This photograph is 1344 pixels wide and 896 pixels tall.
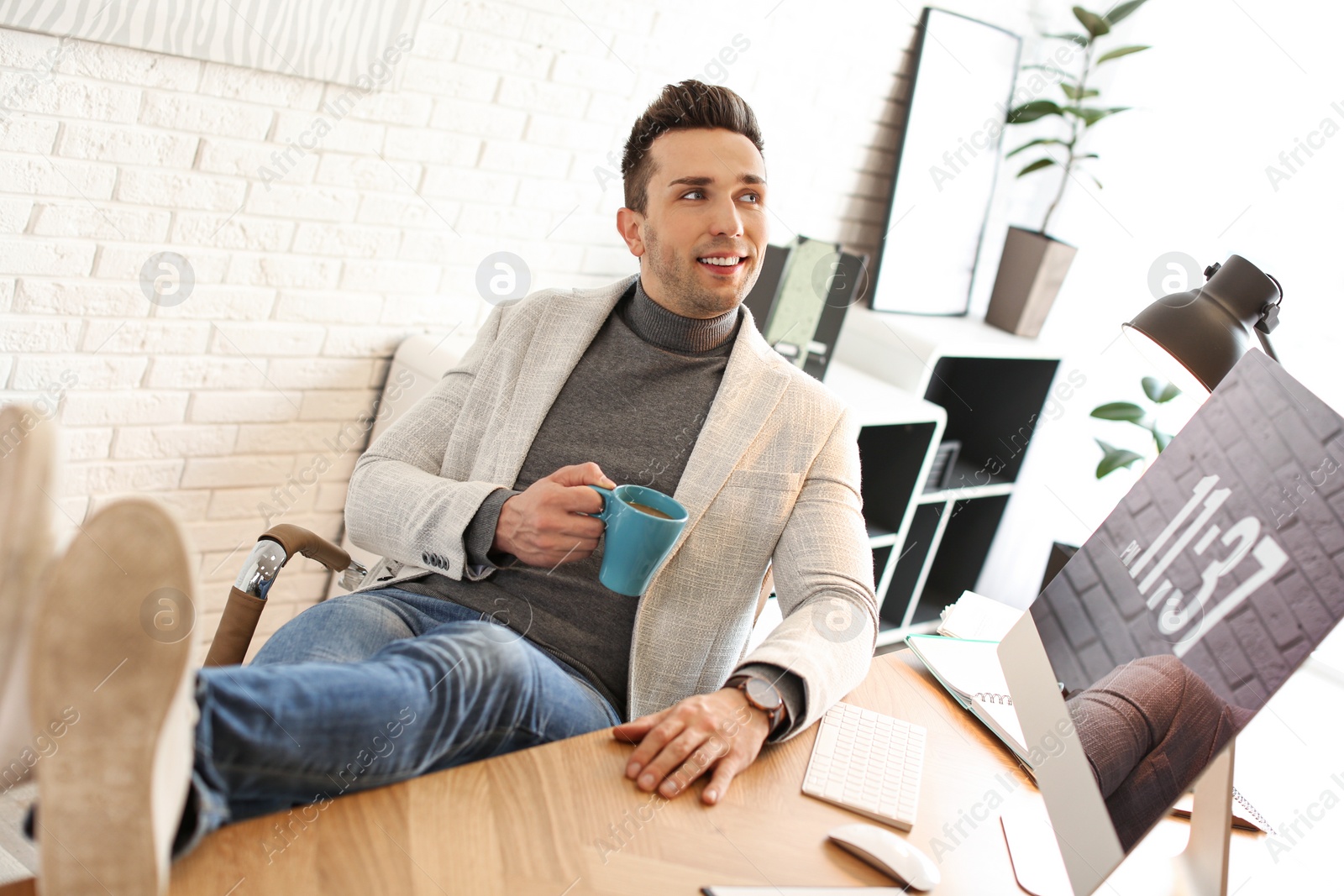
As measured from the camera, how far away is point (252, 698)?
0.81 meters

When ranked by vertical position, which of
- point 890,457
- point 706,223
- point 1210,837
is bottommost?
point 890,457

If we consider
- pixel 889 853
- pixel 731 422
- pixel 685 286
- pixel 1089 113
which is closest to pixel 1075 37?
pixel 1089 113

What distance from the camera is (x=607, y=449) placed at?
1719 mm

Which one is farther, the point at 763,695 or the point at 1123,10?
the point at 1123,10

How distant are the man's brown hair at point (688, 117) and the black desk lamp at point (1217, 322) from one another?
0.76 metres

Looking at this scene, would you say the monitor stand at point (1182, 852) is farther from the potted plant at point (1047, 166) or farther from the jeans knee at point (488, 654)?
the potted plant at point (1047, 166)

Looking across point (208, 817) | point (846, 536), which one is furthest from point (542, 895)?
point (846, 536)

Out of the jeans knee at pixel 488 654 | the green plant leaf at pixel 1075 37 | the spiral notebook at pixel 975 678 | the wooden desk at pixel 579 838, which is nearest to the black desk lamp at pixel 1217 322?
the spiral notebook at pixel 975 678

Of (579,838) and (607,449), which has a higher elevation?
(607,449)

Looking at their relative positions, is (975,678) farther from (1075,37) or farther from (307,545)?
(1075,37)

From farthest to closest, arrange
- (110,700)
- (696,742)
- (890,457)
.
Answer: (890,457) < (696,742) < (110,700)

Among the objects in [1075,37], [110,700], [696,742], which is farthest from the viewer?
[1075,37]

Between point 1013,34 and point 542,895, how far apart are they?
3.34 m

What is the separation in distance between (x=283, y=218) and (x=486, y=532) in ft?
3.52
